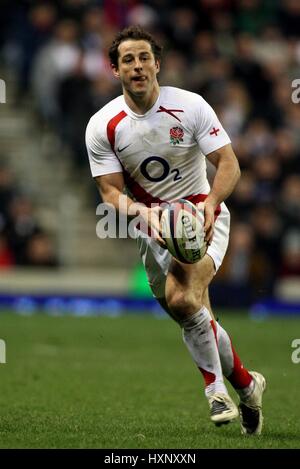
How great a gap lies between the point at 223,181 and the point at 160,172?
21.5 inches

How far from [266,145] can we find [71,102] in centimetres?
323

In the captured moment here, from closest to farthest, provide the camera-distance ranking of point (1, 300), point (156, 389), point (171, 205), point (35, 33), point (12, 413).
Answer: point (171, 205) < point (12, 413) < point (156, 389) < point (1, 300) < point (35, 33)

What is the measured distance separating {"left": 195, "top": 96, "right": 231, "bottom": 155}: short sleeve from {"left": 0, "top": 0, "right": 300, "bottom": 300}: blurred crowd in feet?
32.4

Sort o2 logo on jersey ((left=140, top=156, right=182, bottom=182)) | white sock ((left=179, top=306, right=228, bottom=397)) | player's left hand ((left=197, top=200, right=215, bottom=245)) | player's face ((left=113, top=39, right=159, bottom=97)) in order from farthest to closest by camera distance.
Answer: o2 logo on jersey ((left=140, top=156, right=182, bottom=182))
player's face ((left=113, top=39, right=159, bottom=97))
white sock ((left=179, top=306, right=228, bottom=397))
player's left hand ((left=197, top=200, right=215, bottom=245))

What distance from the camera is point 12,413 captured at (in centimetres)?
861

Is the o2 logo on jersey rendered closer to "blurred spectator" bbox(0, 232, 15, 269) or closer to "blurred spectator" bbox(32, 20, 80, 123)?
"blurred spectator" bbox(0, 232, 15, 269)

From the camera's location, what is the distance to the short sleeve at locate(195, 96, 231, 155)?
789 cm

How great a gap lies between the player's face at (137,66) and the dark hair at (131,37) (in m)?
0.03

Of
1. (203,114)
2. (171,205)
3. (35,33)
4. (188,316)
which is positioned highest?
(35,33)

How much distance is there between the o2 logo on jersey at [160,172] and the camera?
8102 mm

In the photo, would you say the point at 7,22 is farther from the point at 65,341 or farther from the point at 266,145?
the point at 65,341

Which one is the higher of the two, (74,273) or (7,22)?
(7,22)

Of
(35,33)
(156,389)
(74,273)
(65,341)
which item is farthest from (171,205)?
(35,33)

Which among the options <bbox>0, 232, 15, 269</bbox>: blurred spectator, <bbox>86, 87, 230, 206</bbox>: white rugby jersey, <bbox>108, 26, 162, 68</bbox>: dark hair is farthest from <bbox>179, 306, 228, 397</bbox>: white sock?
<bbox>0, 232, 15, 269</bbox>: blurred spectator
